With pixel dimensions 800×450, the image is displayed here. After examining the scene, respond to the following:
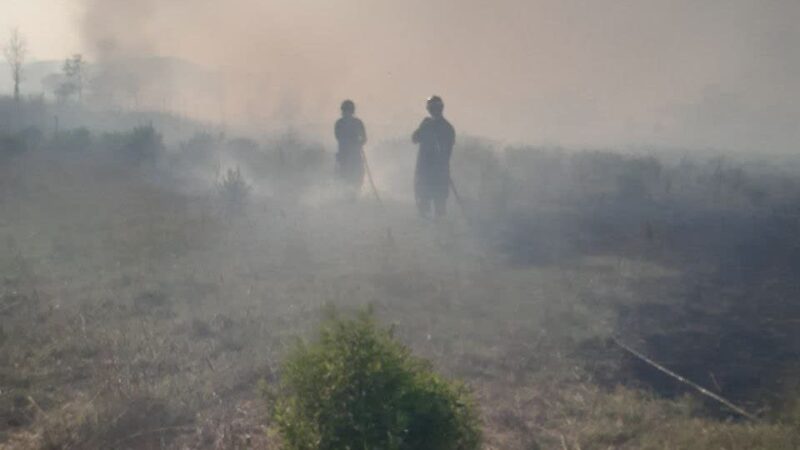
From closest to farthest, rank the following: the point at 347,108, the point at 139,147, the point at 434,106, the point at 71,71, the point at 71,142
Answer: the point at 434,106 → the point at 347,108 → the point at 139,147 → the point at 71,142 → the point at 71,71

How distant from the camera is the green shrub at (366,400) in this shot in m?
2.81

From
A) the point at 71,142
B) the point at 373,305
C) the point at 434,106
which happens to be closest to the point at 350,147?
the point at 434,106

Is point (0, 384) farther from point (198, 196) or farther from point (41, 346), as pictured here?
point (198, 196)

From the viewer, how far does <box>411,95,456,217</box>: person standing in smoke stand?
1278 centimetres

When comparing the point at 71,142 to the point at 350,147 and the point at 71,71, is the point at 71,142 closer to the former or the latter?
the point at 350,147

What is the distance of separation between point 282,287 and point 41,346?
8.19ft

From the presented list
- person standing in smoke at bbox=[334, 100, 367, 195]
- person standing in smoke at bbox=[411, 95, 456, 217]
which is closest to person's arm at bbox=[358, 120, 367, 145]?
person standing in smoke at bbox=[334, 100, 367, 195]

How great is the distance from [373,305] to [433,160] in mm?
7326

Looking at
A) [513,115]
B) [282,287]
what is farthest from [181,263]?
[513,115]

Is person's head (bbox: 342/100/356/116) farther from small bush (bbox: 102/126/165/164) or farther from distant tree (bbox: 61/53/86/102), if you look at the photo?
distant tree (bbox: 61/53/86/102)

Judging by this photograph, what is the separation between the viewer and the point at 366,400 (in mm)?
2846

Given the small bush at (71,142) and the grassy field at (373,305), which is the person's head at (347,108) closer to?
the grassy field at (373,305)

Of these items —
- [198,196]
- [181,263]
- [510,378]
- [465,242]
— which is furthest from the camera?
[198,196]

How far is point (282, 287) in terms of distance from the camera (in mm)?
7578
